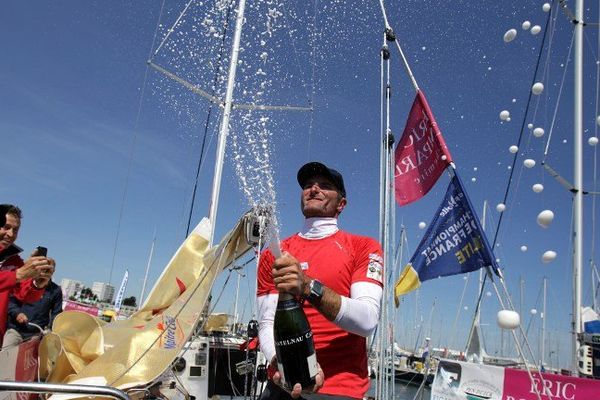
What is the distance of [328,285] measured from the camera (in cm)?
221

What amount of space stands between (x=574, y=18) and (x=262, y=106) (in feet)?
23.2

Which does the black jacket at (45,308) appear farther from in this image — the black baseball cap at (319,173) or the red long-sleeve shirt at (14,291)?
the black baseball cap at (319,173)

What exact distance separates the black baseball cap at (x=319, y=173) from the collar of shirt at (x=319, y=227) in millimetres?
204

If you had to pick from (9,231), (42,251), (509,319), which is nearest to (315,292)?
(509,319)

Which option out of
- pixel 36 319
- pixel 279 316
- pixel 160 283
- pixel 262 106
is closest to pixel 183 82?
pixel 262 106

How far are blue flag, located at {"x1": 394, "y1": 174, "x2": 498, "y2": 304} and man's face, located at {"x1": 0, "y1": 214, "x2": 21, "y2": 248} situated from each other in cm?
387

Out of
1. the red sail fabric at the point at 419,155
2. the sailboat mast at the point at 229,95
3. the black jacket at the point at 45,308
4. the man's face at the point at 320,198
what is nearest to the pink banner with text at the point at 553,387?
the red sail fabric at the point at 419,155

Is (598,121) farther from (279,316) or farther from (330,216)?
(279,316)

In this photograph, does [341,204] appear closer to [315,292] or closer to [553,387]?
[315,292]

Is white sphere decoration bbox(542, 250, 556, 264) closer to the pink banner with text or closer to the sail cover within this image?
the pink banner with text

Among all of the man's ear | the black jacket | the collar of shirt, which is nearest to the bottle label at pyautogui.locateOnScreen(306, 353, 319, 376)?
the collar of shirt

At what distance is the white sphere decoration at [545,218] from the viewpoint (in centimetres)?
635

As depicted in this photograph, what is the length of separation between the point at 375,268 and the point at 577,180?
26.3 ft

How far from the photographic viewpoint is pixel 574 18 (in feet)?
30.6
